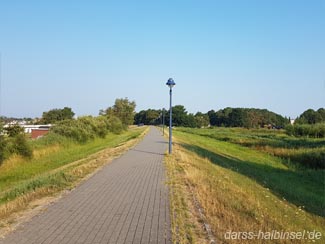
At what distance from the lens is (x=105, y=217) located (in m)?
6.67

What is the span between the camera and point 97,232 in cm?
573

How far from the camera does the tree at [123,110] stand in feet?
258

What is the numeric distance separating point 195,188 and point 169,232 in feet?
12.6

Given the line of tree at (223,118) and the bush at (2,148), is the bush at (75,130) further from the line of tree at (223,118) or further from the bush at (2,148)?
the line of tree at (223,118)

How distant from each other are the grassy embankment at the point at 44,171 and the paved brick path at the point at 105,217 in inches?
32.1

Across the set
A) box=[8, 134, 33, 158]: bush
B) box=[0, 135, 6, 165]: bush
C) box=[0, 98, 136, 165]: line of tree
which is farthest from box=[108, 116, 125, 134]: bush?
box=[0, 135, 6, 165]: bush

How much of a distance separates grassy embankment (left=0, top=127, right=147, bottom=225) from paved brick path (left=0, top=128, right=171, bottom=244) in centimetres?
81

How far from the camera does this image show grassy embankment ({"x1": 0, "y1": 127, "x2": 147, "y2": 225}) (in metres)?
8.95

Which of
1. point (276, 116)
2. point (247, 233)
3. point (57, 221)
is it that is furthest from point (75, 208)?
point (276, 116)

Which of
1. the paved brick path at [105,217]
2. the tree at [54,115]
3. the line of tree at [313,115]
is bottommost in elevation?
the paved brick path at [105,217]

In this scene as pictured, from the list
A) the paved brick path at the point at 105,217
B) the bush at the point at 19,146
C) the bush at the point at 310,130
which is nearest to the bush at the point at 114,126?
the bush at the point at 19,146

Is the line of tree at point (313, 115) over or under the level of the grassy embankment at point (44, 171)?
over

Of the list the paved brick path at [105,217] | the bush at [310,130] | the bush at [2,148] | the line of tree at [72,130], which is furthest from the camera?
the bush at [310,130]

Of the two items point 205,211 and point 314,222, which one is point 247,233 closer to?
point 205,211
